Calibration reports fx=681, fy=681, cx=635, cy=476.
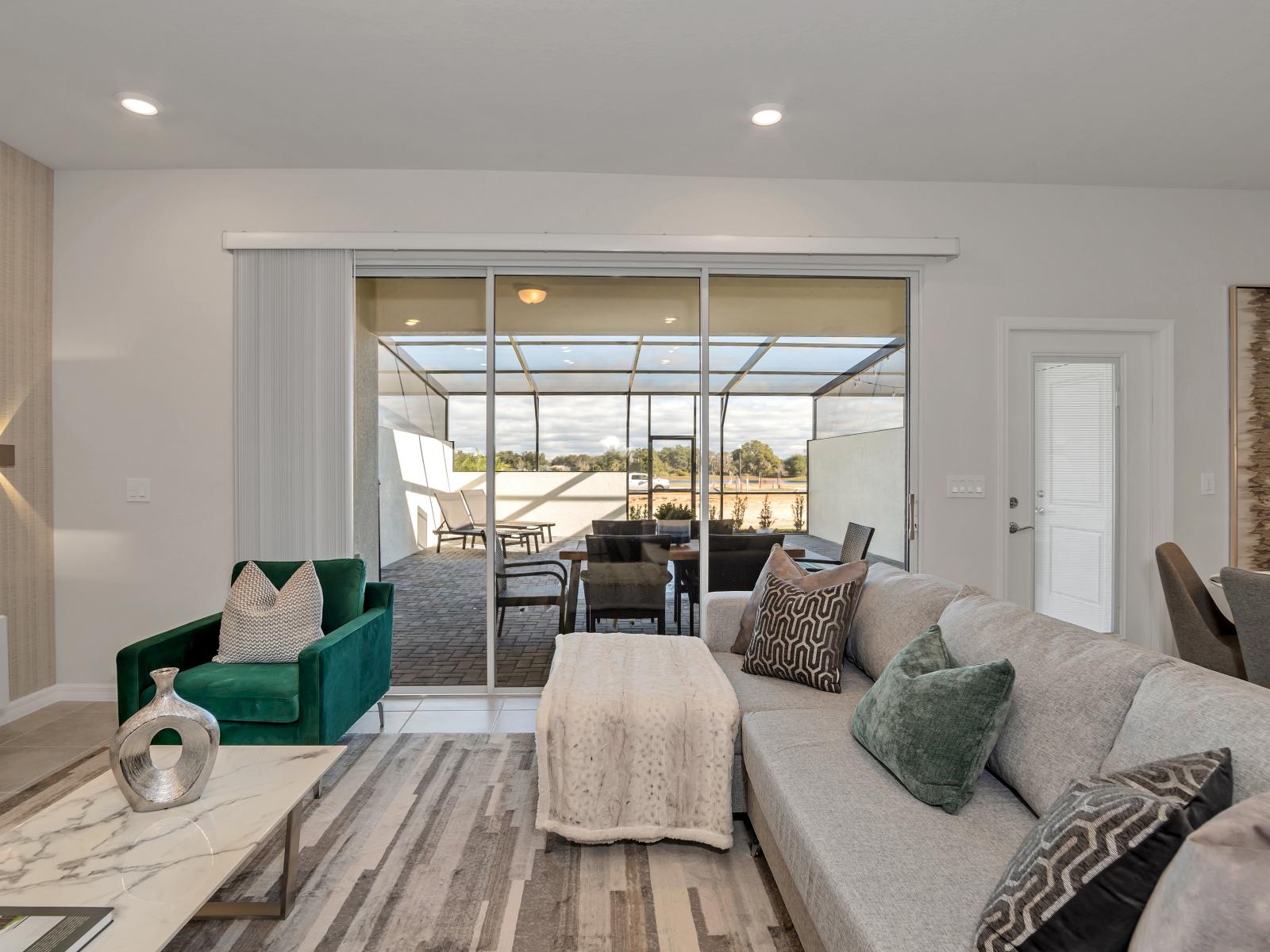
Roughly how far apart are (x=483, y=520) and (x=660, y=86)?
2333mm

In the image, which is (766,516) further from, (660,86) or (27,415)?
(27,415)

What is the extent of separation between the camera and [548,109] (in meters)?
3.03

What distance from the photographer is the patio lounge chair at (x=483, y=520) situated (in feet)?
12.6

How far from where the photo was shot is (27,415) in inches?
136

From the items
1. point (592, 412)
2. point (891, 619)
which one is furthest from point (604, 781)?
point (592, 412)

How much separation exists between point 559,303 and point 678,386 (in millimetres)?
820

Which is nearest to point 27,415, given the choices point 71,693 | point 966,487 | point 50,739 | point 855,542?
point 71,693

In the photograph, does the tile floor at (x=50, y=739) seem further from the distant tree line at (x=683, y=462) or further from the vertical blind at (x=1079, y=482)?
the vertical blind at (x=1079, y=482)

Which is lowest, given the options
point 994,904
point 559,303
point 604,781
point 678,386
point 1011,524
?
point 604,781

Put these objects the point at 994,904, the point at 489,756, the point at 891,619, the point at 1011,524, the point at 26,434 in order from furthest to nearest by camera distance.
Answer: the point at 1011,524, the point at 26,434, the point at 489,756, the point at 891,619, the point at 994,904

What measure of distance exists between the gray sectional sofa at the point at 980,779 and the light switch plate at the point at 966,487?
175 cm

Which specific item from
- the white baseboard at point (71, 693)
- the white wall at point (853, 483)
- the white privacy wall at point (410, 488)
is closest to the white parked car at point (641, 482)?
the white wall at point (853, 483)

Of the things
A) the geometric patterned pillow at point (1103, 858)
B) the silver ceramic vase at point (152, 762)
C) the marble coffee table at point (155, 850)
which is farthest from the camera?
the silver ceramic vase at point (152, 762)

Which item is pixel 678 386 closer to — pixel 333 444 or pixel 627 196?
pixel 627 196
